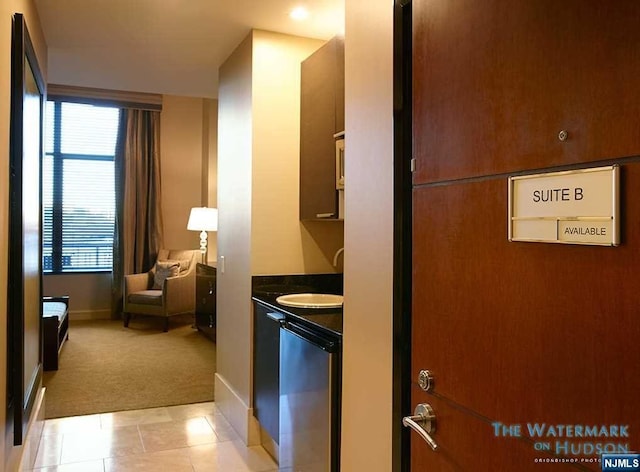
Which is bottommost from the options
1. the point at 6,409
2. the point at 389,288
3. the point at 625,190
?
the point at 6,409

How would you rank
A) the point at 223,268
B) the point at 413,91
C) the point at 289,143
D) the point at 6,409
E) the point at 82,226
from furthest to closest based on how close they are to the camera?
the point at 82,226 < the point at 223,268 < the point at 289,143 < the point at 6,409 < the point at 413,91

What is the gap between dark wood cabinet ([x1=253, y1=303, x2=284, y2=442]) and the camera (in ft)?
9.06

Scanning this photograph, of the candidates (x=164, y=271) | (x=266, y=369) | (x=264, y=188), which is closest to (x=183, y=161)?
(x=164, y=271)

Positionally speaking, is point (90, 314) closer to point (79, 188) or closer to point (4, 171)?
point (79, 188)

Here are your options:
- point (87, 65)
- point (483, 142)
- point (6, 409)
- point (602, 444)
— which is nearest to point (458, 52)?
point (483, 142)

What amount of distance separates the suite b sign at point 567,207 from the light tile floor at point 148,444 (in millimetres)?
2417

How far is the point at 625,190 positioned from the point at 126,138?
7.19 meters

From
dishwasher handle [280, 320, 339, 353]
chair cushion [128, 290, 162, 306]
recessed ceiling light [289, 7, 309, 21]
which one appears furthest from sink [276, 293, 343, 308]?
chair cushion [128, 290, 162, 306]

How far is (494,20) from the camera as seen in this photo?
3.18ft

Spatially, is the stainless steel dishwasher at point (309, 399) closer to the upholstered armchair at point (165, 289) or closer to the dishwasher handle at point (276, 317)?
the dishwasher handle at point (276, 317)

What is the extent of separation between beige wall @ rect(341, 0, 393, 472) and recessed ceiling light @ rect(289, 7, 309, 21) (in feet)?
3.99

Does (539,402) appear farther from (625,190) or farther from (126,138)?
(126,138)

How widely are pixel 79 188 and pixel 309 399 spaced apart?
5968mm

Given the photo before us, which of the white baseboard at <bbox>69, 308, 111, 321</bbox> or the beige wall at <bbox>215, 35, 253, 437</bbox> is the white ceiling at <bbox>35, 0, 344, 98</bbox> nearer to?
the beige wall at <bbox>215, 35, 253, 437</bbox>
